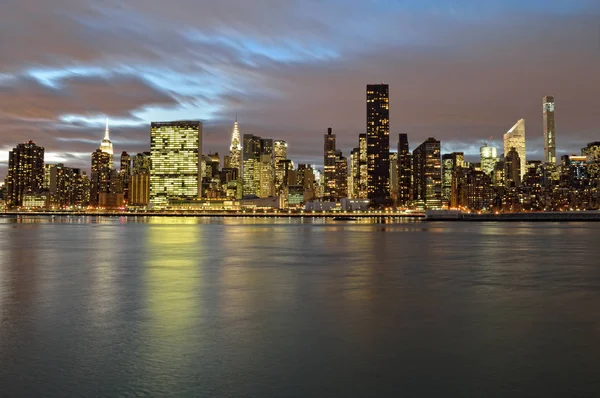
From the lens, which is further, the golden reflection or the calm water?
the golden reflection

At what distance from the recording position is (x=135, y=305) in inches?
897

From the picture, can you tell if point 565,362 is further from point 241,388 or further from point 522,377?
point 241,388

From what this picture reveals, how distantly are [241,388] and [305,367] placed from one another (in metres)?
2.10

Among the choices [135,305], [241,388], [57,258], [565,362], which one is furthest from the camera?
[57,258]

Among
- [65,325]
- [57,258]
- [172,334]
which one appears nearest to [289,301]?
[172,334]

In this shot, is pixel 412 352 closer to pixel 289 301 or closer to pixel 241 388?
pixel 241 388

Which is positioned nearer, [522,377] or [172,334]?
[522,377]

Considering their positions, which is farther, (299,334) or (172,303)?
(172,303)

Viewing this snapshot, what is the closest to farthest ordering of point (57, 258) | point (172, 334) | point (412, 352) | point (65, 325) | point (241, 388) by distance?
1. point (241, 388)
2. point (412, 352)
3. point (172, 334)
4. point (65, 325)
5. point (57, 258)

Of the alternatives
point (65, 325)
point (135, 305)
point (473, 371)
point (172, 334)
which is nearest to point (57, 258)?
point (135, 305)

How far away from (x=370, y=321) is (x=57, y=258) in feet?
116

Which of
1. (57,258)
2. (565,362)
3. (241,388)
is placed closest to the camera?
(241,388)

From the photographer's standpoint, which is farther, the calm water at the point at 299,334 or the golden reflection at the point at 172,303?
the golden reflection at the point at 172,303

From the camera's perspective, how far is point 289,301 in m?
24.0
